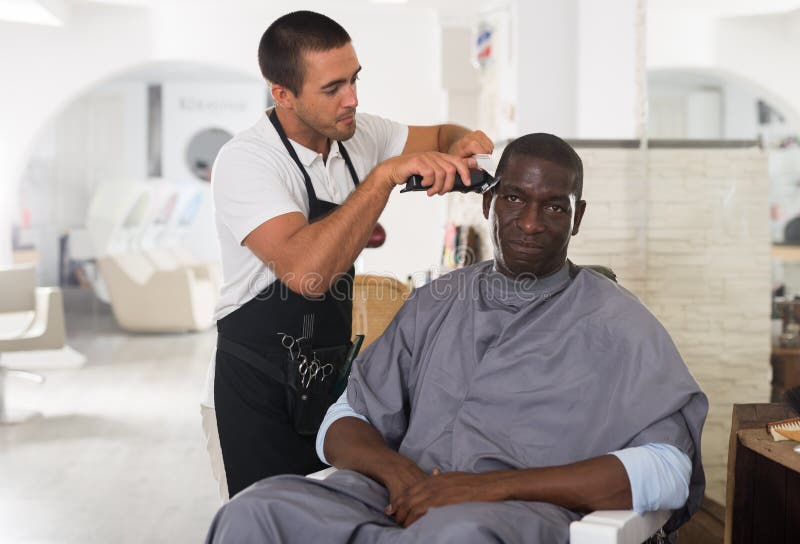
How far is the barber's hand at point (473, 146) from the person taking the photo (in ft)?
6.42

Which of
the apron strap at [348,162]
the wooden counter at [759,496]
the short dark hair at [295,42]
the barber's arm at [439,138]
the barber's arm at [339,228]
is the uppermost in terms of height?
the short dark hair at [295,42]

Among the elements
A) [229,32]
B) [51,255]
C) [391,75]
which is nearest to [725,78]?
[391,75]

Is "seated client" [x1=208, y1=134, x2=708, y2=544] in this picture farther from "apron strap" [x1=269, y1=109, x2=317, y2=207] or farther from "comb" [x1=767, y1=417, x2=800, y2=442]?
"apron strap" [x1=269, y1=109, x2=317, y2=207]

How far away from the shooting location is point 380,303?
3.15 metres

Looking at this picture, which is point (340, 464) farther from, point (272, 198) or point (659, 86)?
point (659, 86)

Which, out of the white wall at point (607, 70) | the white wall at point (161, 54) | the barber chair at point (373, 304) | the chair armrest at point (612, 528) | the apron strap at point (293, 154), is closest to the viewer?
the chair armrest at point (612, 528)

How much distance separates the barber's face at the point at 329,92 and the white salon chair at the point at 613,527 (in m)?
0.90

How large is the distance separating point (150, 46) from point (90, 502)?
4.82 m

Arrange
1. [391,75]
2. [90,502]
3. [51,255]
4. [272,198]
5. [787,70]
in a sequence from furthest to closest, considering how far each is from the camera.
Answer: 1. [51,255]
2. [391,75]
3. [90,502]
4. [787,70]
5. [272,198]

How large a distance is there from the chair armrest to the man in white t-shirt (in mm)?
649

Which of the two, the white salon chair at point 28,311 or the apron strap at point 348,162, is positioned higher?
the apron strap at point 348,162

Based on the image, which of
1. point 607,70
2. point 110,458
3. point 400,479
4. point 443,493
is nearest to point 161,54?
point 110,458

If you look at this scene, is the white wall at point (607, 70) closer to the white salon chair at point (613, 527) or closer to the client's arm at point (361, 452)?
the client's arm at point (361, 452)

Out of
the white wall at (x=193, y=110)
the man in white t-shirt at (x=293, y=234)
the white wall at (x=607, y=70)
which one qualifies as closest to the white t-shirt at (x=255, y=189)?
the man in white t-shirt at (x=293, y=234)
